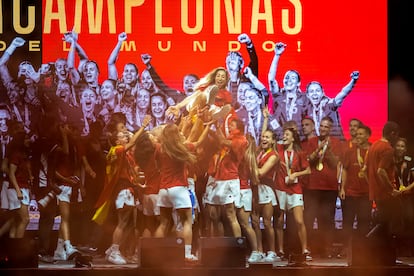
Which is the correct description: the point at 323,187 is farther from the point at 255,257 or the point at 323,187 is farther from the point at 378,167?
the point at 255,257

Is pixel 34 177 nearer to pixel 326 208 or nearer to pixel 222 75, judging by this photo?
pixel 222 75

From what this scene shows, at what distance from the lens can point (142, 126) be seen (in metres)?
9.57

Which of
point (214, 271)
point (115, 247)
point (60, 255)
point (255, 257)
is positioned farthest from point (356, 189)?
point (60, 255)

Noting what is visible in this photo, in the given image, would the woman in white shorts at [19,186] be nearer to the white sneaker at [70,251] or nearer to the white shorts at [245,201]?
the white sneaker at [70,251]

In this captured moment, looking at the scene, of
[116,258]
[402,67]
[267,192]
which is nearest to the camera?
[116,258]

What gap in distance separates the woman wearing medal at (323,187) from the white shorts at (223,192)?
79 centimetres

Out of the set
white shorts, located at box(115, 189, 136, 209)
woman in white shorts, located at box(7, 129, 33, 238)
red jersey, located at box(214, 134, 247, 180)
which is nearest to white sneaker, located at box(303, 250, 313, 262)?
red jersey, located at box(214, 134, 247, 180)

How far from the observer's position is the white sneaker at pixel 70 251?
30.7ft

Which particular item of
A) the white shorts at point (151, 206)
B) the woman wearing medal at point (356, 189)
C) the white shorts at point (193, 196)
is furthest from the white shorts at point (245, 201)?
the woman wearing medal at point (356, 189)

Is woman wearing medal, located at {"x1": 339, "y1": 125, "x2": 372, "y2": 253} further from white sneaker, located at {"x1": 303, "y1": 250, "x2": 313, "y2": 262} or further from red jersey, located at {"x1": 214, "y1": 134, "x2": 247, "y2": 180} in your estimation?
red jersey, located at {"x1": 214, "y1": 134, "x2": 247, "y2": 180}

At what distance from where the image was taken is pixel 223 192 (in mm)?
9359

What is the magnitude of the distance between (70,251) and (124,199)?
808 millimetres

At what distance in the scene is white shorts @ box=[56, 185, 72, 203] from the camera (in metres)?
9.43

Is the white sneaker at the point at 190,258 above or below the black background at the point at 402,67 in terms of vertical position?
below
